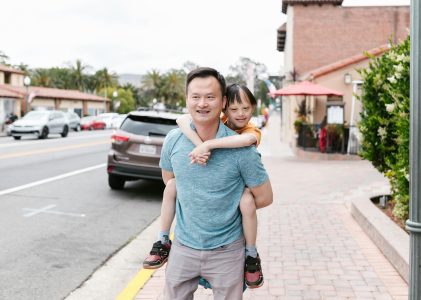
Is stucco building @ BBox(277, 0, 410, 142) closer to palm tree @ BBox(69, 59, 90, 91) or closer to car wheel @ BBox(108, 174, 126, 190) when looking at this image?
car wheel @ BBox(108, 174, 126, 190)

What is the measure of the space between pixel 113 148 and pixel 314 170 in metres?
6.68

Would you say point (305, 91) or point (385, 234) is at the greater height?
point (305, 91)

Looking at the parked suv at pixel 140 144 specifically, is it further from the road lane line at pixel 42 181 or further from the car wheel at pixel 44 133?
the car wheel at pixel 44 133

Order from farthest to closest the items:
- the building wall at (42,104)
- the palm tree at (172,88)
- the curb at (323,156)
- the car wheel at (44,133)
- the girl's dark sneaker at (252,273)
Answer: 1. the palm tree at (172,88)
2. the building wall at (42,104)
3. the car wheel at (44,133)
4. the curb at (323,156)
5. the girl's dark sneaker at (252,273)

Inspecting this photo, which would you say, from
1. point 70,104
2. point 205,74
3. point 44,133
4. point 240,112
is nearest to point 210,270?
point 240,112

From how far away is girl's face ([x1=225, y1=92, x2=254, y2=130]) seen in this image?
9.82ft

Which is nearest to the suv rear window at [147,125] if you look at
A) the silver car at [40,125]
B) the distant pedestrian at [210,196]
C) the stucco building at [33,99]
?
the distant pedestrian at [210,196]

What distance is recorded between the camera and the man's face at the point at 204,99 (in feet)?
9.26

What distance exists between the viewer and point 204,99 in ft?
9.25

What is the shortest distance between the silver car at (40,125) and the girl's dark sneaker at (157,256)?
29.2 meters

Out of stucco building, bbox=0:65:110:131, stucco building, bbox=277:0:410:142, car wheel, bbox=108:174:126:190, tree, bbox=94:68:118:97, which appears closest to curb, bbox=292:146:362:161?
car wheel, bbox=108:174:126:190

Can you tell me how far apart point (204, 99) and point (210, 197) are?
0.50m

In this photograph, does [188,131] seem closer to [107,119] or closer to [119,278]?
[119,278]

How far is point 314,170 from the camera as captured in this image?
1531 cm
